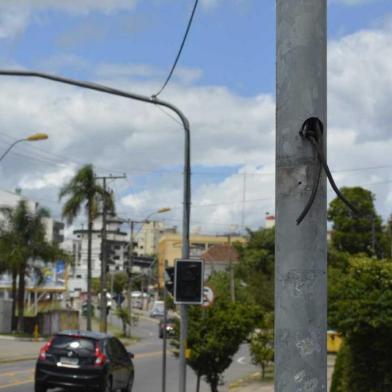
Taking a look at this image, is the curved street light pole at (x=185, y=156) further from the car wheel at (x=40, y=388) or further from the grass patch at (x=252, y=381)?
the grass patch at (x=252, y=381)

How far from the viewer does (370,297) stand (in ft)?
47.3

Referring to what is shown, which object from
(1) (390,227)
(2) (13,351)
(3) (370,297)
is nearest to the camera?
(3) (370,297)

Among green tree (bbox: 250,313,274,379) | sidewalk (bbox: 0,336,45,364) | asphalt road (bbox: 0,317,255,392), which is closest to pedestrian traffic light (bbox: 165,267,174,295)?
asphalt road (bbox: 0,317,255,392)

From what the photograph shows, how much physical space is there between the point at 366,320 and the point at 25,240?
167 feet

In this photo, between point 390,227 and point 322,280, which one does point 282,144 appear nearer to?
point 322,280

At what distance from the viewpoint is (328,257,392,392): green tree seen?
14297 millimetres

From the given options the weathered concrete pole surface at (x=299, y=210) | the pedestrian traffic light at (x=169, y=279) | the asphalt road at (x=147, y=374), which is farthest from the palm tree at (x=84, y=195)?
the weathered concrete pole surface at (x=299, y=210)

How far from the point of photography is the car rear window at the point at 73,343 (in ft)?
72.6

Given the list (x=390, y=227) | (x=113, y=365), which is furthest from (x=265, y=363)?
(x=390, y=227)

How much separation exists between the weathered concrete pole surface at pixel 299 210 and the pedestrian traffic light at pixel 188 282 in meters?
13.1

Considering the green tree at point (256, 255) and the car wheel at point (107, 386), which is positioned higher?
the green tree at point (256, 255)

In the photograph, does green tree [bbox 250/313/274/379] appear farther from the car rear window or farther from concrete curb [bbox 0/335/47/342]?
concrete curb [bbox 0/335/47/342]

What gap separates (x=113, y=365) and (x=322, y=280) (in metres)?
19.4

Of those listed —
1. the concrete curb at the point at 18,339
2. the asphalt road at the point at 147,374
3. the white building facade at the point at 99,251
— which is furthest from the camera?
the white building facade at the point at 99,251
